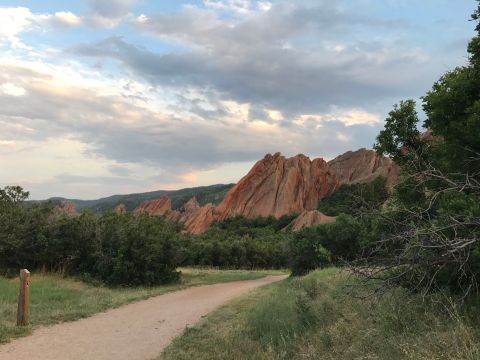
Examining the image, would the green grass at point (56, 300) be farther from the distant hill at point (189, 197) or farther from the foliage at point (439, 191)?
the distant hill at point (189, 197)

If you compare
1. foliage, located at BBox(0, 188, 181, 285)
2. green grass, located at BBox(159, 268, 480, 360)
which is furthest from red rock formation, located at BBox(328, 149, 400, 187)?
green grass, located at BBox(159, 268, 480, 360)

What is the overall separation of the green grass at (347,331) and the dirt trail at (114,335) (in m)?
0.66

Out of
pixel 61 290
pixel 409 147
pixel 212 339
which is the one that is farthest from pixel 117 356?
pixel 61 290

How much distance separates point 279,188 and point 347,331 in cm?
8562

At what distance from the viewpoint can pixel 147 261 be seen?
868 inches

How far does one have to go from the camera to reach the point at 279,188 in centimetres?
9244

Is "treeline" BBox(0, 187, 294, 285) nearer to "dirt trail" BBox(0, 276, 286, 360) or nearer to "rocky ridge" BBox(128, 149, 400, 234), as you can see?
"dirt trail" BBox(0, 276, 286, 360)

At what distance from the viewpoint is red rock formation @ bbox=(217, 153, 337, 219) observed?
89.8 meters

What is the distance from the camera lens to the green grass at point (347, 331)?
522 cm

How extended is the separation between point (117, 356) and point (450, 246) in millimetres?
6287

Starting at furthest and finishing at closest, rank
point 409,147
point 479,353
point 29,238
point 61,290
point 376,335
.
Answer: point 29,238 → point 61,290 → point 409,147 → point 376,335 → point 479,353

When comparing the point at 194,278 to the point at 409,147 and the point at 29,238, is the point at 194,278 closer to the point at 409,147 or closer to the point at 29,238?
the point at 29,238

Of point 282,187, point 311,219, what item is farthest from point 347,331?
point 282,187

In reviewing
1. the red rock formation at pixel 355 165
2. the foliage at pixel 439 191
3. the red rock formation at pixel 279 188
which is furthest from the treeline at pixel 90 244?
the red rock formation at pixel 355 165
